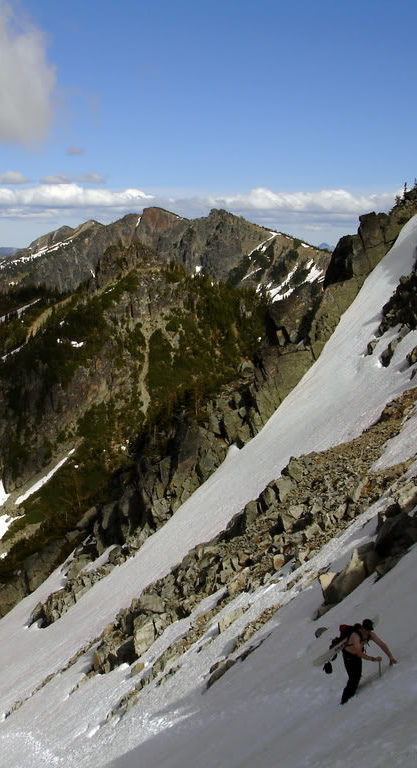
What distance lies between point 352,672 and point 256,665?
613 cm

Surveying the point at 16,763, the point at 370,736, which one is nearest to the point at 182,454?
the point at 16,763

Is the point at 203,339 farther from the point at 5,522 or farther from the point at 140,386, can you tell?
the point at 5,522

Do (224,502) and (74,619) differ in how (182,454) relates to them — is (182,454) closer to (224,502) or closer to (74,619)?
(224,502)

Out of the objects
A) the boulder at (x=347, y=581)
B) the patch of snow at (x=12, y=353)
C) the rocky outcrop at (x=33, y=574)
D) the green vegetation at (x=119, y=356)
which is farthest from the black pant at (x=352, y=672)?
the patch of snow at (x=12, y=353)

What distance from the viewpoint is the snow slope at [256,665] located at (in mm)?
10536

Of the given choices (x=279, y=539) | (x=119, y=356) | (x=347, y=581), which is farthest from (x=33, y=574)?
(x=119, y=356)

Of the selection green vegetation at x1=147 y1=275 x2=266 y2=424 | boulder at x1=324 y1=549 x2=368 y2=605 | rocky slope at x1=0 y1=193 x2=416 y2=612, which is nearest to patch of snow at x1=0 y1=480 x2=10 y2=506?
rocky slope at x1=0 y1=193 x2=416 y2=612

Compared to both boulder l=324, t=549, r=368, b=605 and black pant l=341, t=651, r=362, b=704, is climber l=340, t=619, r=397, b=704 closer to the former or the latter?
black pant l=341, t=651, r=362, b=704

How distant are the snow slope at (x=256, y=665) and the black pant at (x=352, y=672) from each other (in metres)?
0.29

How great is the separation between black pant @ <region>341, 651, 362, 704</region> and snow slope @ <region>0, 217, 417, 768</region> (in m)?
0.29

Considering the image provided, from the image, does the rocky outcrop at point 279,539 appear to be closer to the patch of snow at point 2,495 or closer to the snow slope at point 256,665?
the snow slope at point 256,665

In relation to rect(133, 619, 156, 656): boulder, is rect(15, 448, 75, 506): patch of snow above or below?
below

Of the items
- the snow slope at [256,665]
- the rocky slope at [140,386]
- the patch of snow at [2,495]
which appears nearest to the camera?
the snow slope at [256,665]

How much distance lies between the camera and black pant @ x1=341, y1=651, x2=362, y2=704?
10.9m
